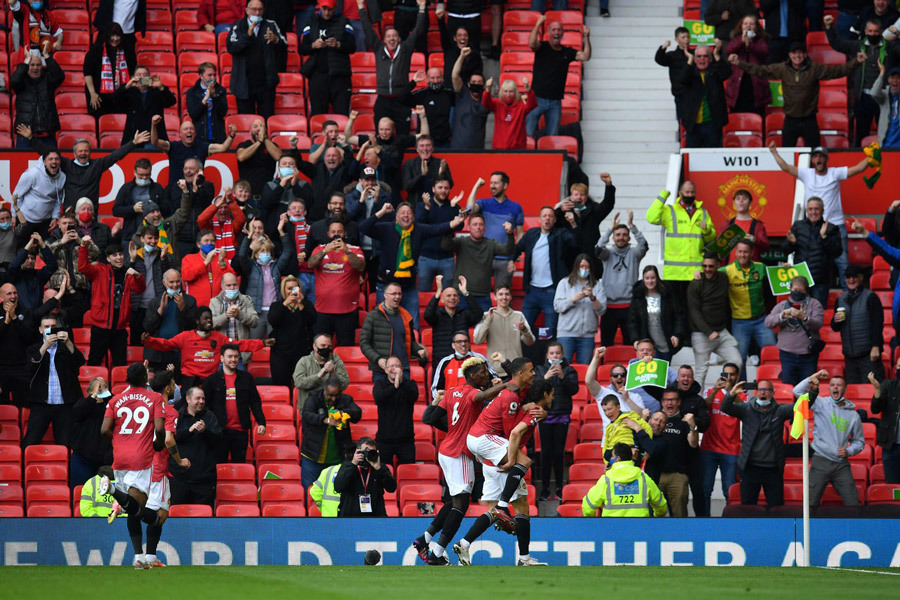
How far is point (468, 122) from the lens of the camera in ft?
65.8

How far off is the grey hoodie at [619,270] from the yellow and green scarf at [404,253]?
2227 millimetres

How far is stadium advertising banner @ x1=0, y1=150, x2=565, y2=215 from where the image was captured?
1995 centimetres

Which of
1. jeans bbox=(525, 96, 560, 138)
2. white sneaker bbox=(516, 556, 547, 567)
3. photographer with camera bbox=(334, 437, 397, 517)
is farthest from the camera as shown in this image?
jeans bbox=(525, 96, 560, 138)

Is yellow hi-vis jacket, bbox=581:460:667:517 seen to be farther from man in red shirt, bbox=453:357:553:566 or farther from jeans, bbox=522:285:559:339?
jeans, bbox=522:285:559:339

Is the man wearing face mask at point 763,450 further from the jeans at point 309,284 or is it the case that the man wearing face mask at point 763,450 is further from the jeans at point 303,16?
the jeans at point 303,16

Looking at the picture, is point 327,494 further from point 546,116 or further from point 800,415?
point 546,116

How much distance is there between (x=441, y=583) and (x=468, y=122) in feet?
32.7

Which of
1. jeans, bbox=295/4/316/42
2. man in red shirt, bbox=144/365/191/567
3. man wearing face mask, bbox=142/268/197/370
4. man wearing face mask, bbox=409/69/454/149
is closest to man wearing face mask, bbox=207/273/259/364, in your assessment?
man wearing face mask, bbox=142/268/197/370

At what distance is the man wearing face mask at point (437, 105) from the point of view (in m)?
19.8

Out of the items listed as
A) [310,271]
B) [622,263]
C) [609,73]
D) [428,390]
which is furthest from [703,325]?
[609,73]

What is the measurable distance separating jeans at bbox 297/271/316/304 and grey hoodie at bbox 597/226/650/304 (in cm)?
A: 340

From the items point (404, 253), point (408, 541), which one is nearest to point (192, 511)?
point (408, 541)

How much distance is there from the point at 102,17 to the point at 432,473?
9.30 meters

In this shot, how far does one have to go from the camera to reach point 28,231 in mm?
18594
